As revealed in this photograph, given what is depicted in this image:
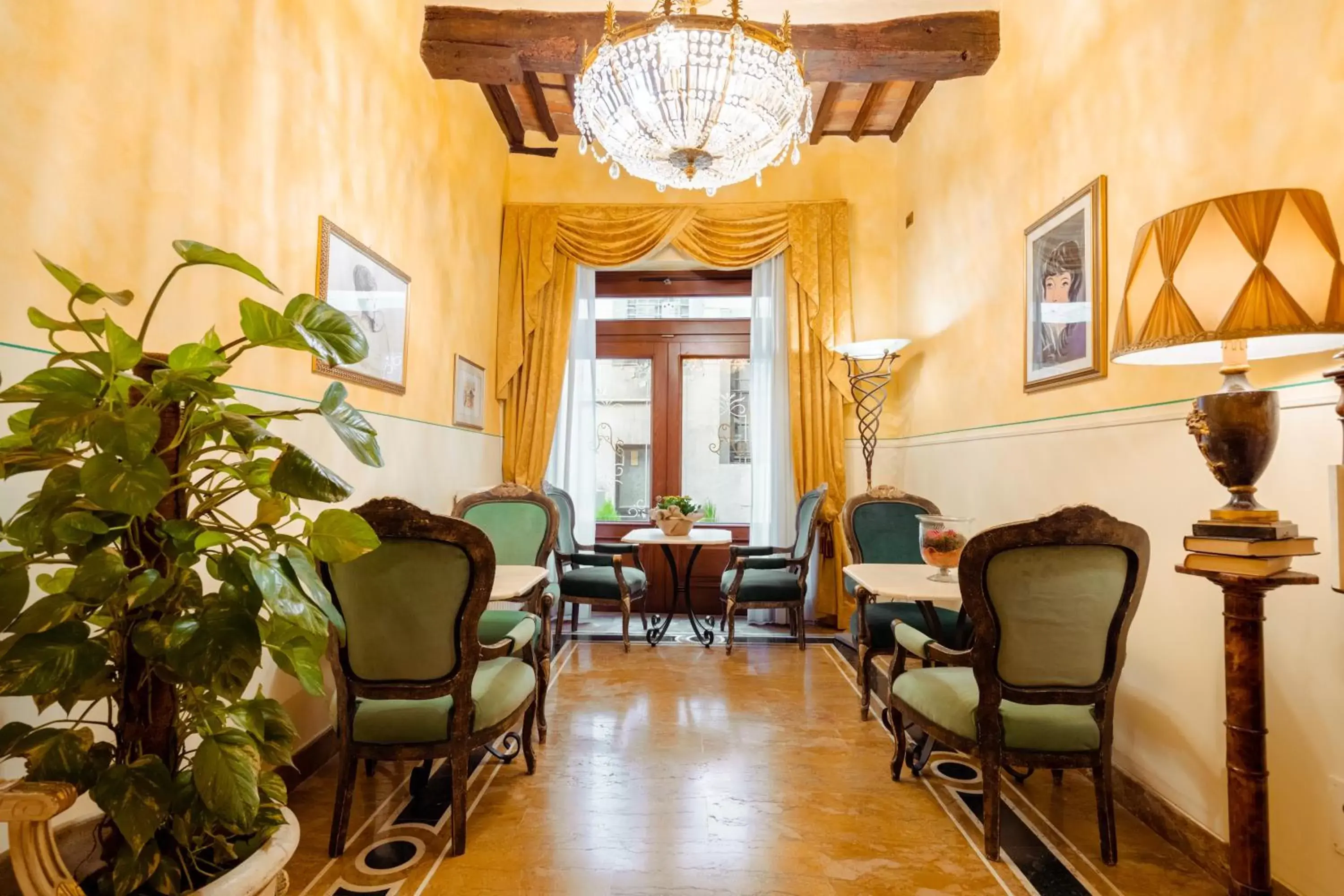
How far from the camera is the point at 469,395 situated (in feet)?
13.7

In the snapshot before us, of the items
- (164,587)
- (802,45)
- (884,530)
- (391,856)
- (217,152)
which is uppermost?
(802,45)

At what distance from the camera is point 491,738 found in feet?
6.47

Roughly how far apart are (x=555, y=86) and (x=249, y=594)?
440 centimetres

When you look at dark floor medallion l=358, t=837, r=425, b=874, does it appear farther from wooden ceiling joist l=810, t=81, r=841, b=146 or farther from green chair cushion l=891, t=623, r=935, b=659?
wooden ceiling joist l=810, t=81, r=841, b=146

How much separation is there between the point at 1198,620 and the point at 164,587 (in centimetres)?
261

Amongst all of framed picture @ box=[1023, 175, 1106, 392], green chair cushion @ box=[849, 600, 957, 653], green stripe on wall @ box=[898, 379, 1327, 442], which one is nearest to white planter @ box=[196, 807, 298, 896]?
green stripe on wall @ box=[898, 379, 1327, 442]

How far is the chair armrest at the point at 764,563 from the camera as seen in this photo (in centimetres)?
404

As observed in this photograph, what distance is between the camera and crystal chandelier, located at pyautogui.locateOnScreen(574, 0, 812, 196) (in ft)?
8.31

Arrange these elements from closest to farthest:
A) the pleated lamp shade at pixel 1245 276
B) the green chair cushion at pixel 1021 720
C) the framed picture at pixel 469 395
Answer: the pleated lamp shade at pixel 1245 276
the green chair cushion at pixel 1021 720
the framed picture at pixel 469 395

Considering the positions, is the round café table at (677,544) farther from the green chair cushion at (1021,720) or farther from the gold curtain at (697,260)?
the green chair cushion at (1021,720)

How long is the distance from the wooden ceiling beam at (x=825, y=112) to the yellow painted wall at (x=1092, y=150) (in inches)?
24.8

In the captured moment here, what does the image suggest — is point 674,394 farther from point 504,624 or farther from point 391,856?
point 391,856

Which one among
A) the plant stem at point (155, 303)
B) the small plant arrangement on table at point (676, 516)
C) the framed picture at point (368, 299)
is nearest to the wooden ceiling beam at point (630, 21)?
the framed picture at point (368, 299)

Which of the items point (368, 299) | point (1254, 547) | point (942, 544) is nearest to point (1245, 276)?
point (1254, 547)
